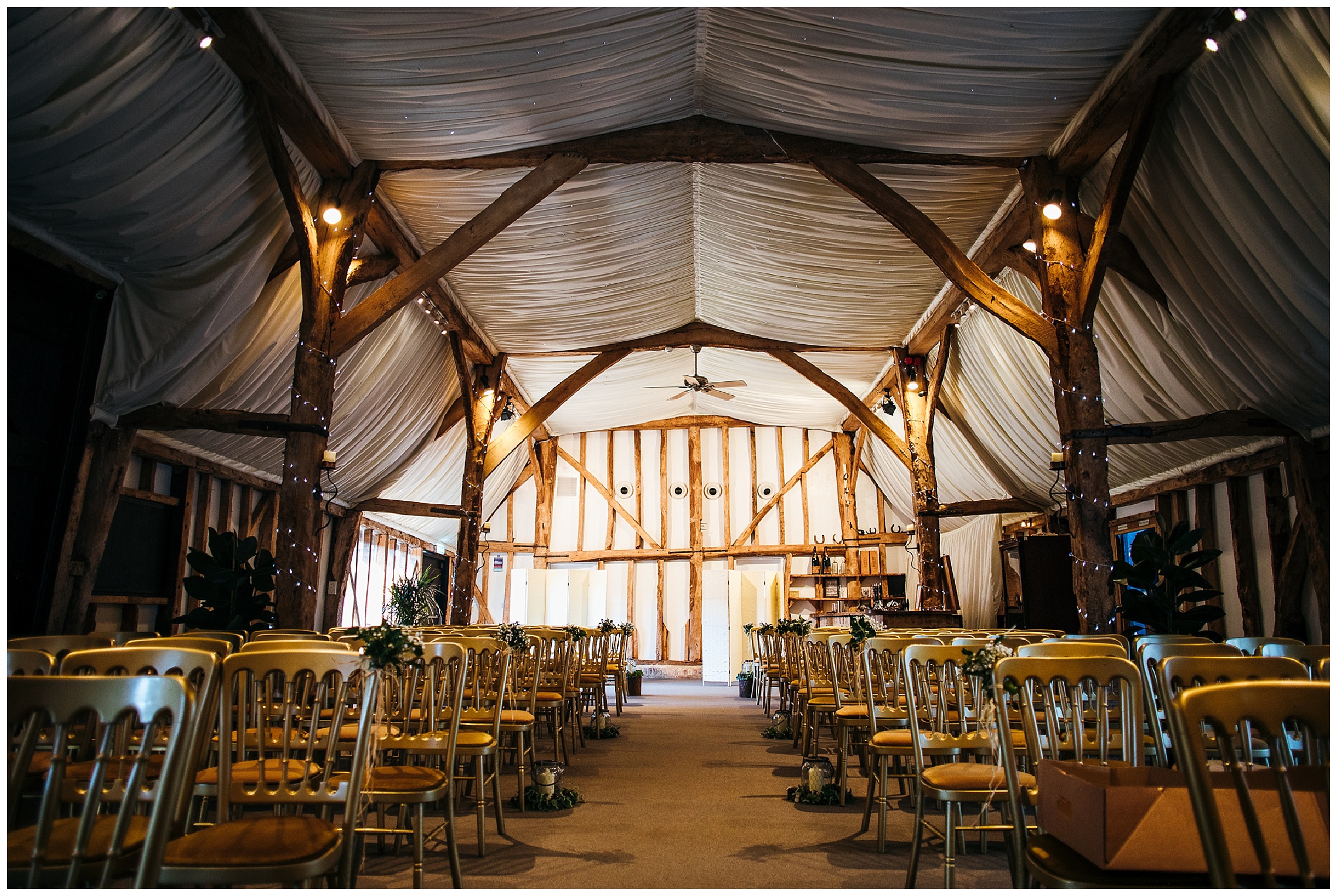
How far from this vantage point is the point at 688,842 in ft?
12.4

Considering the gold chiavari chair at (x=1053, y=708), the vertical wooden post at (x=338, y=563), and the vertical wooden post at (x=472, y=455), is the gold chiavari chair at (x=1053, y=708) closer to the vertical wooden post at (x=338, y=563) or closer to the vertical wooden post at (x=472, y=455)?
the vertical wooden post at (x=472, y=455)

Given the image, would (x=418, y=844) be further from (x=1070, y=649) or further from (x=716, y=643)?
(x=716, y=643)

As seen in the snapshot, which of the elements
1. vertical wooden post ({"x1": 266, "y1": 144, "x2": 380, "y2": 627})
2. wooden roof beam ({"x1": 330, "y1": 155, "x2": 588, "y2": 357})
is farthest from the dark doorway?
wooden roof beam ({"x1": 330, "y1": 155, "x2": 588, "y2": 357})

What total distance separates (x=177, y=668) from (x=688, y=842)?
7.96ft

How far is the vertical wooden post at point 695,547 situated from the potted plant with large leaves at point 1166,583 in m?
11.1

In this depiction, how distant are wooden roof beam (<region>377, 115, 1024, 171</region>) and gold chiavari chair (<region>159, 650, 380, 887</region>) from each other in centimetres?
531

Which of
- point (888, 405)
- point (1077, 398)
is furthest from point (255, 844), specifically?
point (888, 405)

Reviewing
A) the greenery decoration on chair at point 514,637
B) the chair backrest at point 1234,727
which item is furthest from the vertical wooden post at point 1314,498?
the chair backrest at point 1234,727

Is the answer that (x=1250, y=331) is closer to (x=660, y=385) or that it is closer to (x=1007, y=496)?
(x=1007, y=496)

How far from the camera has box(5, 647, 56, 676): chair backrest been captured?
252 cm

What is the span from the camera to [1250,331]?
6.57 meters

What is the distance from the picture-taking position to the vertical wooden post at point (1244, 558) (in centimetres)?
876

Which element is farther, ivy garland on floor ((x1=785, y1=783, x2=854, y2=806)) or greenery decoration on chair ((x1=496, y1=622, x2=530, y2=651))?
greenery decoration on chair ((x1=496, y1=622, x2=530, y2=651))

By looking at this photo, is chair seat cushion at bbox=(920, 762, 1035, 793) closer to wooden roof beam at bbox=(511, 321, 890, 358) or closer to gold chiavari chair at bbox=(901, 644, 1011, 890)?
gold chiavari chair at bbox=(901, 644, 1011, 890)
